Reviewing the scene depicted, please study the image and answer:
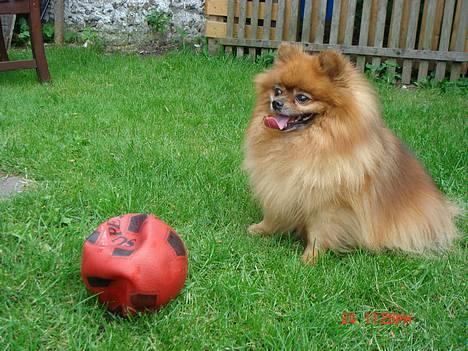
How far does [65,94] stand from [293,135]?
10.9 ft

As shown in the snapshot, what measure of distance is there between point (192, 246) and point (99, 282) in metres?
0.73

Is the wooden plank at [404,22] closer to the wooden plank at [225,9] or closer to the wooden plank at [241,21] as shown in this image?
the wooden plank at [225,9]

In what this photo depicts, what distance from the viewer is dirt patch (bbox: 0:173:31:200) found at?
3.12 meters

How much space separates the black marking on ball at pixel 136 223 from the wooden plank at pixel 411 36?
5.15 meters

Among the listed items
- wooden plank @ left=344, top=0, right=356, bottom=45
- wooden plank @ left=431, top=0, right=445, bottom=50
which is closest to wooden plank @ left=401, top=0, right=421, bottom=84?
wooden plank @ left=431, top=0, right=445, bottom=50

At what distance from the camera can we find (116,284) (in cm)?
200

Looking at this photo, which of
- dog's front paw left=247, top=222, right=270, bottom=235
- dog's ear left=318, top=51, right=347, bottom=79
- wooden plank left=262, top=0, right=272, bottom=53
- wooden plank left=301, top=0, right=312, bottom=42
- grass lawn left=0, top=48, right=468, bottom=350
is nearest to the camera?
grass lawn left=0, top=48, right=468, bottom=350

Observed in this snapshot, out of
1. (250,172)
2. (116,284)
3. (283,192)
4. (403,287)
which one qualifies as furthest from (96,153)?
(403,287)

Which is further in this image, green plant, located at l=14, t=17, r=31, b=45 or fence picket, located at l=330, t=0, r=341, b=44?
green plant, located at l=14, t=17, r=31, b=45

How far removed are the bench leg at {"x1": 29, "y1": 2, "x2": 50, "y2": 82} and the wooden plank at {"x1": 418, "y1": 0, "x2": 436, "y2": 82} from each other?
437 centimetres

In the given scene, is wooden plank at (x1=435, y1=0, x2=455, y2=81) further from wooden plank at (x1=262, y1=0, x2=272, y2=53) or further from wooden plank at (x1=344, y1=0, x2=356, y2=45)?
wooden plank at (x1=262, y1=0, x2=272, y2=53)

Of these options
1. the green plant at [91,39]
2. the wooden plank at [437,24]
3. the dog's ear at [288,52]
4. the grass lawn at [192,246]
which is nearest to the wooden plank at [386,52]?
the wooden plank at [437,24]

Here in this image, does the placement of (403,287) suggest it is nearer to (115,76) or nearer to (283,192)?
(283,192)

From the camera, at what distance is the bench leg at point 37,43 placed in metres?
5.36
